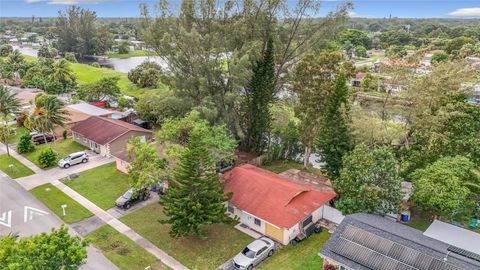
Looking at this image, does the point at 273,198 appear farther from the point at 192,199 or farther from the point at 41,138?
the point at 41,138

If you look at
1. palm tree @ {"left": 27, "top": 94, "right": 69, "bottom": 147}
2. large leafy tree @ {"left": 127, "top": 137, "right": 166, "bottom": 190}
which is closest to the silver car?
large leafy tree @ {"left": 127, "top": 137, "right": 166, "bottom": 190}

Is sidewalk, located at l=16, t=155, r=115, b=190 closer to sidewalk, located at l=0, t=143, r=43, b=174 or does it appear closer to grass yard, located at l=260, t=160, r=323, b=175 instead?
sidewalk, located at l=0, t=143, r=43, b=174

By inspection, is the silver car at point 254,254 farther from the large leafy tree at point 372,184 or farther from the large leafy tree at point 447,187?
the large leafy tree at point 447,187

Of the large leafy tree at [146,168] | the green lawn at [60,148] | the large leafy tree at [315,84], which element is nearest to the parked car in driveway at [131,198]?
the large leafy tree at [146,168]

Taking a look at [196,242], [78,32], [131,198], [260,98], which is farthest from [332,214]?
[78,32]

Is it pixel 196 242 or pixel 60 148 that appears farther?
pixel 60 148

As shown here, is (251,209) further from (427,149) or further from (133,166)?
(427,149)
